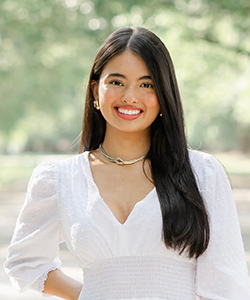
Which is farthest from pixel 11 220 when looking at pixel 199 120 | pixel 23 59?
pixel 199 120

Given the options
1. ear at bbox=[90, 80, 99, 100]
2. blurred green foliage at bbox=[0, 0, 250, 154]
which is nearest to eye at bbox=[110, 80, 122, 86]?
ear at bbox=[90, 80, 99, 100]

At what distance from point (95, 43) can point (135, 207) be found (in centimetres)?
1529

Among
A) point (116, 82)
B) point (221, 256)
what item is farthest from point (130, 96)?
point (221, 256)

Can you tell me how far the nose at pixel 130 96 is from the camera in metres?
2.79

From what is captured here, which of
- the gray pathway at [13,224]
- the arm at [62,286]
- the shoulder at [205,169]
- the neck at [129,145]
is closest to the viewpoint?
the shoulder at [205,169]

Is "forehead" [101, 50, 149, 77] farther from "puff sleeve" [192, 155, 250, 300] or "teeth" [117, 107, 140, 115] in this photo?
"puff sleeve" [192, 155, 250, 300]

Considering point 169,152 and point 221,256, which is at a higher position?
point 169,152

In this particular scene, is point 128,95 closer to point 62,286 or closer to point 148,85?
point 148,85

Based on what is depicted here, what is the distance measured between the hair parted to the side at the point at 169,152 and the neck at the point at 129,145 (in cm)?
4

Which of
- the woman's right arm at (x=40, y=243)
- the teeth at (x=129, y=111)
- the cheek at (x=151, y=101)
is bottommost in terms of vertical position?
the woman's right arm at (x=40, y=243)

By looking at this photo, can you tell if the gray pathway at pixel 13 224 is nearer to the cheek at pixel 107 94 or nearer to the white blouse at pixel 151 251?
the white blouse at pixel 151 251

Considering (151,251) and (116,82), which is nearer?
(151,251)

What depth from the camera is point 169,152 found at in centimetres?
294

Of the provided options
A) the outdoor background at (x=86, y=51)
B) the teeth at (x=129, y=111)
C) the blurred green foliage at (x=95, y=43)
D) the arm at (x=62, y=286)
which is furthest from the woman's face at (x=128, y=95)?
the blurred green foliage at (x=95, y=43)
